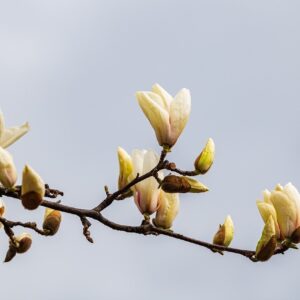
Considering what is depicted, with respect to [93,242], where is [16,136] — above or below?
above

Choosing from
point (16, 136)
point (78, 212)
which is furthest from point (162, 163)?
point (16, 136)

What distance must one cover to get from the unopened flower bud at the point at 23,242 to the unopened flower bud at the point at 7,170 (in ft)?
1.01

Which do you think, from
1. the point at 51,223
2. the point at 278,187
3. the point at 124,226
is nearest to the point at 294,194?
the point at 278,187

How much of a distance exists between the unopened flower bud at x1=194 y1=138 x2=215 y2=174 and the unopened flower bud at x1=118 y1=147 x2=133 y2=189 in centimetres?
18

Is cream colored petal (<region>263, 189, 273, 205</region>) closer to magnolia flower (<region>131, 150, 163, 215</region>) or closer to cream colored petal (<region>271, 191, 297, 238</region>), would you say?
cream colored petal (<region>271, 191, 297, 238</region>)

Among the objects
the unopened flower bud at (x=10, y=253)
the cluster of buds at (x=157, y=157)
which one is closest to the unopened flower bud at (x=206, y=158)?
the cluster of buds at (x=157, y=157)

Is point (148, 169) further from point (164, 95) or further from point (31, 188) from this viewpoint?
point (31, 188)

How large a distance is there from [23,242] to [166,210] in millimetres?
397

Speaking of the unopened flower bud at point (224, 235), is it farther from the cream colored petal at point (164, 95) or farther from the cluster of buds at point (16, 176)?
the cluster of buds at point (16, 176)

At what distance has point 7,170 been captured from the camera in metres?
1.74

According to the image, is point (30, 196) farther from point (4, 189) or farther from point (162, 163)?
point (162, 163)

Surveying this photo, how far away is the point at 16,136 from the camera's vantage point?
1823 millimetres

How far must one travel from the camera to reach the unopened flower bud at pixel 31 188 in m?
1.69

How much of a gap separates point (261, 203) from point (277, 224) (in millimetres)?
74
